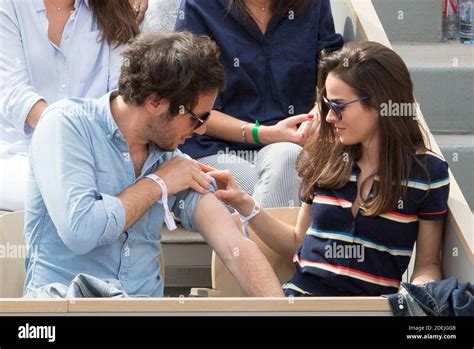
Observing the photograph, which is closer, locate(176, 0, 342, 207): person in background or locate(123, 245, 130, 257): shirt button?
locate(123, 245, 130, 257): shirt button

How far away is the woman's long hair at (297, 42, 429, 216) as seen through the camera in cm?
350

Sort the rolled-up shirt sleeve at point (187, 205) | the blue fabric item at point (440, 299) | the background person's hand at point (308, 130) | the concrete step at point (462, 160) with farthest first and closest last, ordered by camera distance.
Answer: the concrete step at point (462, 160) → the background person's hand at point (308, 130) → the rolled-up shirt sleeve at point (187, 205) → the blue fabric item at point (440, 299)

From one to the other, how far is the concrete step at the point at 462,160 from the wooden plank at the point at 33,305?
8.43 feet

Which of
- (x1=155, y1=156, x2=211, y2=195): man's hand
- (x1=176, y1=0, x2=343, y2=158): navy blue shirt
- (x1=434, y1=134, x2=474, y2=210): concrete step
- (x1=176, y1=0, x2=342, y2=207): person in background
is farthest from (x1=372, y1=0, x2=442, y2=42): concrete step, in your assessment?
(x1=155, y1=156, x2=211, y2=195): man's hand

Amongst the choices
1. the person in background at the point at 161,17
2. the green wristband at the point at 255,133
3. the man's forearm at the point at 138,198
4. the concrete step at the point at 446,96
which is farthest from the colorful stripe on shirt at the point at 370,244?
the concrete step at the point at 446,96

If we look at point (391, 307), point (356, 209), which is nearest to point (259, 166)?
point (356, 209)

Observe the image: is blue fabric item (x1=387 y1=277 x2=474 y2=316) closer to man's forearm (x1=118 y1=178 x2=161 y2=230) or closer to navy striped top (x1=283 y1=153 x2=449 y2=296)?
navy striped top (x1=283 y1=153 x2=449 y2=296)

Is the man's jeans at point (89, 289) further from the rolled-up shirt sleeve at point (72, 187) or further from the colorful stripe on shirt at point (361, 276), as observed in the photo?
the colorful stripe on shirt at point (361, 276)

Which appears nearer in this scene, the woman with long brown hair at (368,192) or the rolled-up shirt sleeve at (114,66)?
the woman with long brown hair at (368,192)

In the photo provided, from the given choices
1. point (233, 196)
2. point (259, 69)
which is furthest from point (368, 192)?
point (259, 69)

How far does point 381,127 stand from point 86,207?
0.95 metres

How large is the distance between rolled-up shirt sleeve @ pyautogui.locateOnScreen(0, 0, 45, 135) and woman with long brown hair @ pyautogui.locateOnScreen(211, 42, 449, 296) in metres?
1.02

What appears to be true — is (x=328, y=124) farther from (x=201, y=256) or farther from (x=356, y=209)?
(x=201, y=256)

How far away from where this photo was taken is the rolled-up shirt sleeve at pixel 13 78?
428 centimetres
